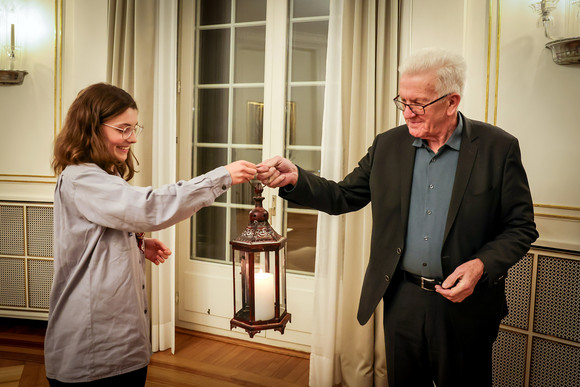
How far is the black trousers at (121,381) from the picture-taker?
5.00ft

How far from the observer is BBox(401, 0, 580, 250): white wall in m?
2.38

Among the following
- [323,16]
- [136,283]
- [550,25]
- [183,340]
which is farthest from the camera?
[183,340]

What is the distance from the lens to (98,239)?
1513mm

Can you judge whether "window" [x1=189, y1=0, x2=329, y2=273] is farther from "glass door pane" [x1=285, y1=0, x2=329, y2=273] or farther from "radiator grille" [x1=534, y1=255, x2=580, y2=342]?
"radiator grille" [x1=534, y1=255, x2=580, y2=342]

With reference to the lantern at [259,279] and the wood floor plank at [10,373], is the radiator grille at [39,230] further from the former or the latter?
the lantern at [259,279]

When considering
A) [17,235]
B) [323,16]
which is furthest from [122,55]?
[17,235]

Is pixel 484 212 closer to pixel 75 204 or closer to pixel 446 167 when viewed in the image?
pixel 446 167

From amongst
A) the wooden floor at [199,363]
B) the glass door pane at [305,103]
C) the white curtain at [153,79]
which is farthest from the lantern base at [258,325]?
the white curtain at [153,79]

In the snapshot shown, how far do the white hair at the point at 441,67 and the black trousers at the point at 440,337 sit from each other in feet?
2.44

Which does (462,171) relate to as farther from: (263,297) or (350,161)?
(350,161)

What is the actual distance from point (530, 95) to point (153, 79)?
7.91ft

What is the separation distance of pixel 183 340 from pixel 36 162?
1.81 meters

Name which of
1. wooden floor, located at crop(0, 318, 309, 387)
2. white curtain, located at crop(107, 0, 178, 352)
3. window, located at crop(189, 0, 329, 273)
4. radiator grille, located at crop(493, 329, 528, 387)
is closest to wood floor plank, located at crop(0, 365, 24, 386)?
wooden floor, located at crop(0, 318, 309, 387)

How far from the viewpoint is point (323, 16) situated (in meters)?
3.19
